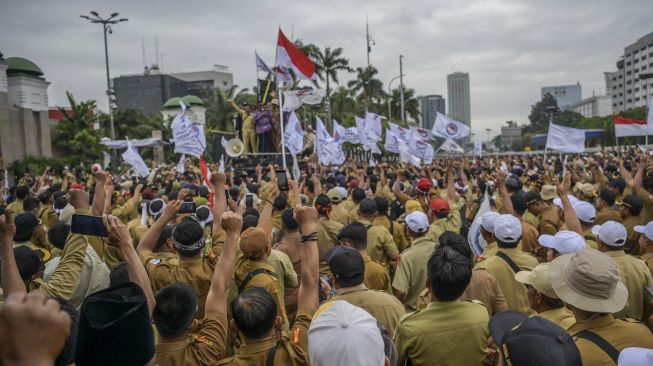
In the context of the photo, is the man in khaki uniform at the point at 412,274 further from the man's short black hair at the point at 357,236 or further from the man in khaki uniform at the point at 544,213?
the man in khaki uniform at the point at 544,213

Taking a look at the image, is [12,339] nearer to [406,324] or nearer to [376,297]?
[406,324]

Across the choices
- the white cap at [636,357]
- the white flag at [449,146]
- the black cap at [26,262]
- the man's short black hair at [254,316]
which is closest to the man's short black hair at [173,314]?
the man's short black hair at [254,316]

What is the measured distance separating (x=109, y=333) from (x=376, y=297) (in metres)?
1.92

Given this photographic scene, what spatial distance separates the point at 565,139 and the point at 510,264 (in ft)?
40.1

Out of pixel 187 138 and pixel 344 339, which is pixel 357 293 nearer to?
pixel 344 339

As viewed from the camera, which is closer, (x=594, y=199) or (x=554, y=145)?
(x=594, y=199)

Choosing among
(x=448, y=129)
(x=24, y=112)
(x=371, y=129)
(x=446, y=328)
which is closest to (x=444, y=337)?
(x=446, y=328)

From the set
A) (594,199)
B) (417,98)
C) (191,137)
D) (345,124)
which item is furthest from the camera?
(417,98)

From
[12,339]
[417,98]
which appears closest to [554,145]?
[12,339]

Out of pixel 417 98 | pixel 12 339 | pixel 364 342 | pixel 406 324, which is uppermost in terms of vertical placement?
pixel 417 98

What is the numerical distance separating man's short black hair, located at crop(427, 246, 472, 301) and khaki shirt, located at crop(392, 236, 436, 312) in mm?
1712

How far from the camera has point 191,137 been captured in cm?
1391

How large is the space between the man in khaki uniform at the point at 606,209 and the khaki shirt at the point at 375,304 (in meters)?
4.52

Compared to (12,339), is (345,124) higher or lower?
higher
